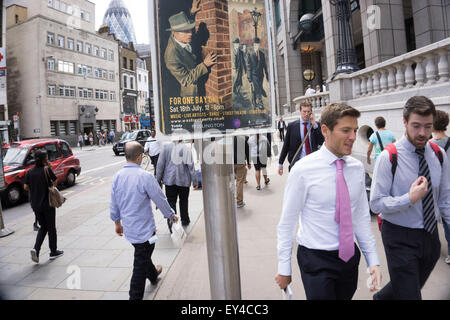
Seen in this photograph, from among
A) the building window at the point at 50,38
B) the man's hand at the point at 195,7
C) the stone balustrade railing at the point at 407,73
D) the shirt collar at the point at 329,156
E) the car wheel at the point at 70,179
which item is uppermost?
the building window at the point at 50,38

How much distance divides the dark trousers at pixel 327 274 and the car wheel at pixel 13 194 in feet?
31.1

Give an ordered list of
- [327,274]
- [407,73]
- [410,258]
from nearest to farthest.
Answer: [327,274]
[410,258]
[407,73]

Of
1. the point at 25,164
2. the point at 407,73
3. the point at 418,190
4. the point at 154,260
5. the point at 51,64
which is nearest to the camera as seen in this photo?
the point at 418,190

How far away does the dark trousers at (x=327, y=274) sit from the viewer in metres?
1.77

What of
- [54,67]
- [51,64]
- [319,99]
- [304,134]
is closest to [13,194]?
[304,134]

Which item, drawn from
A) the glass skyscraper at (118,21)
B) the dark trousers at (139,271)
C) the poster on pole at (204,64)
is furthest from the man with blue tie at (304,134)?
→ the glass skyscraper at (118,21)

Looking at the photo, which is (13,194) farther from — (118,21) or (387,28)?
(118,21)

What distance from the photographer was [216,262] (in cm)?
178

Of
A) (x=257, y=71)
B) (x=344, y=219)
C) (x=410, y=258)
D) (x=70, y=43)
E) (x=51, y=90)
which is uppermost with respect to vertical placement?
(x=70, y=43)

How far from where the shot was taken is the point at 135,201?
312cm

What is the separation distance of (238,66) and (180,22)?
1.25ft

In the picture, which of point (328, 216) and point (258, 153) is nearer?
point (328, 216)

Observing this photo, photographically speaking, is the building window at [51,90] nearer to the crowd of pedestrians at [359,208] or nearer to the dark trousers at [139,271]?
the dark trousers at [139,271]

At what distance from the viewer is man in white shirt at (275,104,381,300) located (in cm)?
179
